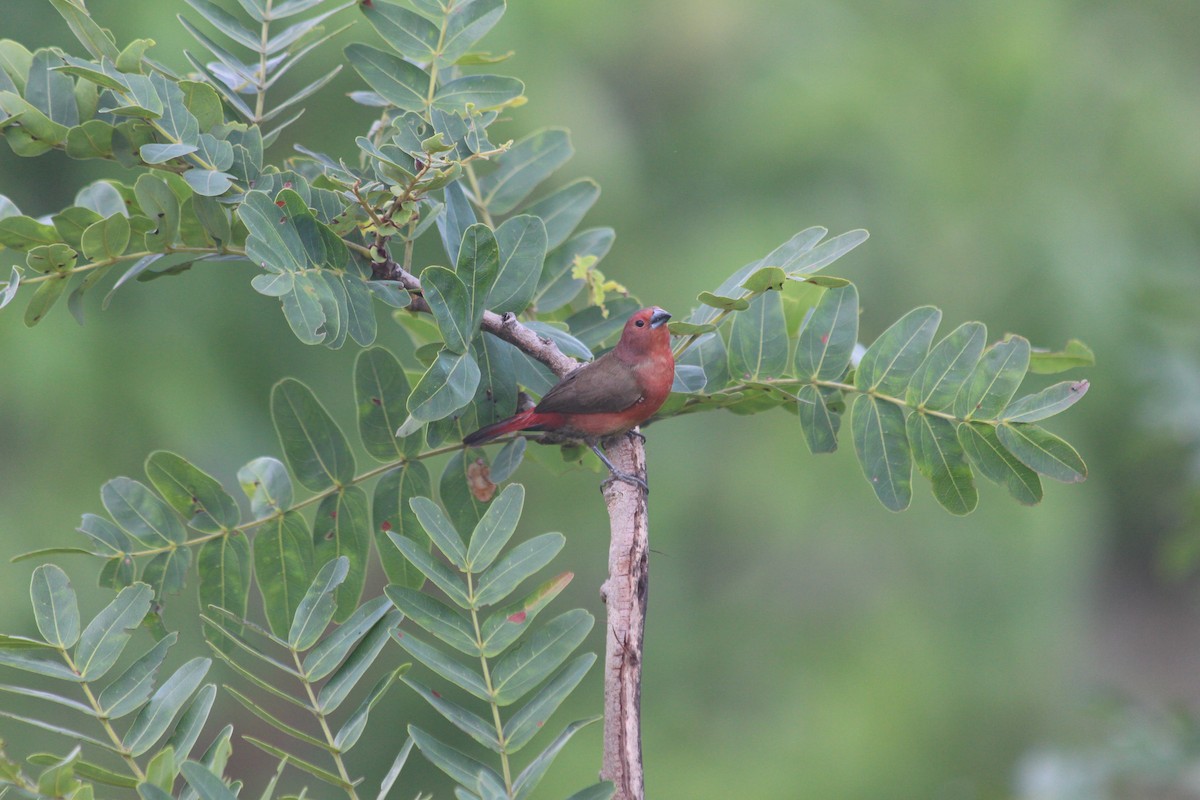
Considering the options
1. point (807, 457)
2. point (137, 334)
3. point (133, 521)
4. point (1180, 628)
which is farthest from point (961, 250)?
point (1180, 628)

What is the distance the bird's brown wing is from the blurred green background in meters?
3.20

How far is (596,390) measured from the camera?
6.77 feet

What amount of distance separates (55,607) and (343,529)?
19.9 inches

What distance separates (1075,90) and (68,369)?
6.25 meters

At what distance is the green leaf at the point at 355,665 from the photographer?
1.51 metres

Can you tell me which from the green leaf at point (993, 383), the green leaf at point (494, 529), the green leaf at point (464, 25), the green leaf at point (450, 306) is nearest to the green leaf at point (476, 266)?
the green leaf at point (450, 306)

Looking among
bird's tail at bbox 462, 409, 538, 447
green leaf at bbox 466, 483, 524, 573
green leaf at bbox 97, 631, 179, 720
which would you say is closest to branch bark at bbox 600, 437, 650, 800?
green leaf at bbox 466, 483, 524, 573

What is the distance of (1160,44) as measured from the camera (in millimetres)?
7863

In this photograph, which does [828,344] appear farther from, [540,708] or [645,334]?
[540,708]

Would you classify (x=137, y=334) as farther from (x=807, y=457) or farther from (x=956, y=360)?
(x=956, y=360)

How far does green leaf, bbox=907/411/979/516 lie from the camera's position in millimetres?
1919

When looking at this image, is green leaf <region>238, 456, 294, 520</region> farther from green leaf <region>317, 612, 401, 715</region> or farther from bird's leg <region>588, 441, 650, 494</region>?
bird's leg <region>588, 441, 650, 494</region>

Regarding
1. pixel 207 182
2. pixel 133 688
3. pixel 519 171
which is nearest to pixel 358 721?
pixel 133 688

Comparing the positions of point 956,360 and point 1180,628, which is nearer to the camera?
point 956,360
